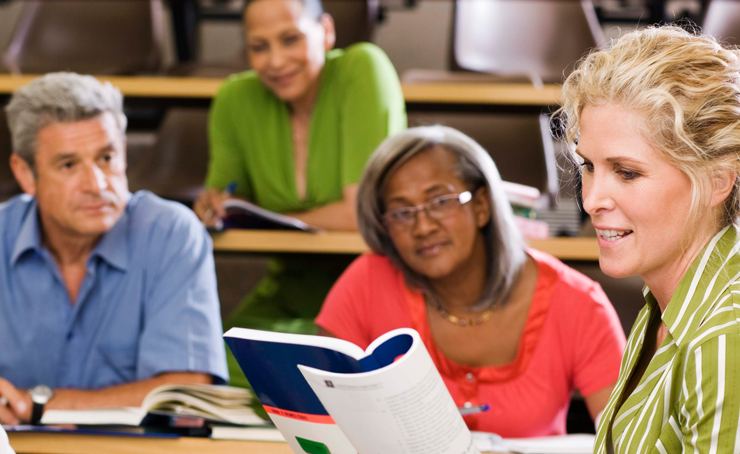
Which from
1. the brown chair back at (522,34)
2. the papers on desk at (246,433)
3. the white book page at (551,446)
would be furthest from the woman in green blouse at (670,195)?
the brown chair back at (522,34)

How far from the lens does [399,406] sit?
81 centimetres

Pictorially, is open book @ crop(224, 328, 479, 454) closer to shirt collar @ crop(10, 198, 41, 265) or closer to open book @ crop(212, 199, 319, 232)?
shirt collar @ crop(10, 198, 41, 265)

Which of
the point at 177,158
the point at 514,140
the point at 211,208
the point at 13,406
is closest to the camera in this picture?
the point at 13,406

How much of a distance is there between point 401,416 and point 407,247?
80 cm

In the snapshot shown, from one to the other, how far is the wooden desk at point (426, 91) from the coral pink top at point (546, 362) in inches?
32.4

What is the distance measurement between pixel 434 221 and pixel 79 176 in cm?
72

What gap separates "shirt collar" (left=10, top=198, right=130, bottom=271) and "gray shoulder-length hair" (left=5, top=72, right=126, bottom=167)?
0.13 m

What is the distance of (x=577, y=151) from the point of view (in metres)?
0.96

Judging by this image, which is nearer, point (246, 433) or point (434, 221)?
point (246, 433)

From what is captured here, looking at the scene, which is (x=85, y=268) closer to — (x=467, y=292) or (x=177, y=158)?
(x=467, y=292)

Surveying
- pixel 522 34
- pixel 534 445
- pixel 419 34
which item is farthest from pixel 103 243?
pixel 419 34

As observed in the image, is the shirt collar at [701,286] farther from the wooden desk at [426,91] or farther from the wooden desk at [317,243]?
the wooden desk at [426,91]

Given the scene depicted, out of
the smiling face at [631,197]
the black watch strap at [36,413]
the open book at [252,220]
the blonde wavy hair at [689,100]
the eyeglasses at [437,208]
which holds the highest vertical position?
the blonde wavy hair at [689,100]

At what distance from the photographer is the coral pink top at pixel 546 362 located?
1.46 meters
